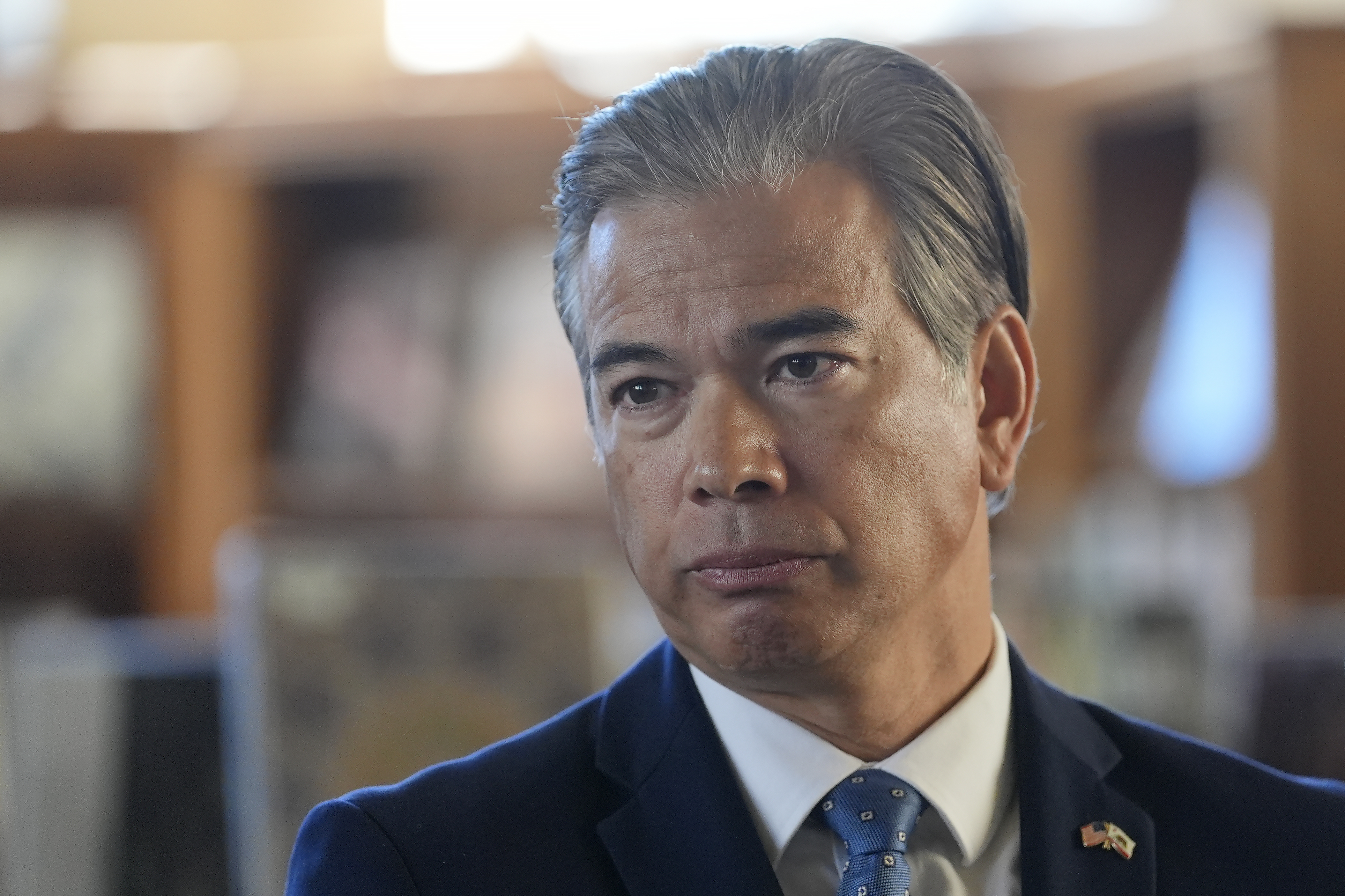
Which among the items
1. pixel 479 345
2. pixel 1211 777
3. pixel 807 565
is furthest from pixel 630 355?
pixel 479 345

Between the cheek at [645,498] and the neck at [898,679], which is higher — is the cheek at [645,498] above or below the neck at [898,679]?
above

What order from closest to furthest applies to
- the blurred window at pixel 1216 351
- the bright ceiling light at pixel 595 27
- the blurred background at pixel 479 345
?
1. the blurred background at pixel 479 345
2. the blurred window at pixel 1216 351
3. the bright ceiling light at pixel 595 27

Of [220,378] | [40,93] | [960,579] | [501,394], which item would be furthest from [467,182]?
[960,579]

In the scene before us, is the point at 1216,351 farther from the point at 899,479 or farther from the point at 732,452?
the point at 732,452

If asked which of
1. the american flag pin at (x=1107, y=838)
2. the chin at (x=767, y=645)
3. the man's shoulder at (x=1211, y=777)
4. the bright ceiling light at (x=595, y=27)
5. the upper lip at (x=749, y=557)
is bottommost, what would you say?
the american flag pin at (x=1107, y=838)

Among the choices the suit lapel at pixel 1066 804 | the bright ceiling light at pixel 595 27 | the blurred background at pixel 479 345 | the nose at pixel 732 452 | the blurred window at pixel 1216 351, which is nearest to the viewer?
the nose at pixel 732 452

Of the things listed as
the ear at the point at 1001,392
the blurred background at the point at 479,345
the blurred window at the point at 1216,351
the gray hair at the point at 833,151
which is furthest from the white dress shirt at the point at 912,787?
the blurred window at the point at 1216,351

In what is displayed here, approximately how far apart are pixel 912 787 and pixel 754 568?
28 cm

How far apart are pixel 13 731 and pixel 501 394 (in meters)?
2.95

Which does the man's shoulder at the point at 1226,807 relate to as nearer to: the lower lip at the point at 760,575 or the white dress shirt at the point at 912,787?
the white dress shirt at the point at 912,787

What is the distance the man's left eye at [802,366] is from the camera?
4.27 ft

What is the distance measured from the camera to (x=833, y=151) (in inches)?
53.8

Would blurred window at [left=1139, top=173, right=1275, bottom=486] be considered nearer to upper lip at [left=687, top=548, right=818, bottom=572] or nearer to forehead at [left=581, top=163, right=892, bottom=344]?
forehead at [left=581, top=163, right=892, bottom=344]

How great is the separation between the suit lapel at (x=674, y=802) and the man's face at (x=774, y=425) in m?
0.11
